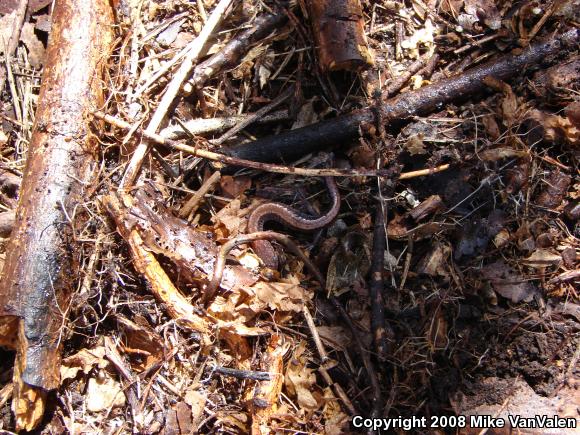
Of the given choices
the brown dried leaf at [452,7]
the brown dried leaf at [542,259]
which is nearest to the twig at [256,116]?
the brown dried leaf at [452,7]

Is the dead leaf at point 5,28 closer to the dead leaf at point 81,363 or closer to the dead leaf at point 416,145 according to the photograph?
the dead leaf at point 81,363

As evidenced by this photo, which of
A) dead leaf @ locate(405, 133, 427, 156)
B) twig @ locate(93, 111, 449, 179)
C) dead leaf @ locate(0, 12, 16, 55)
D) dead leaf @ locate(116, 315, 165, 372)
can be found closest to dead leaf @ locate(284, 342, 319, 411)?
dead leaf @ locate(116, 315, 165, 372)

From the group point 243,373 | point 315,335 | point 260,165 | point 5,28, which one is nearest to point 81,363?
point 243,373

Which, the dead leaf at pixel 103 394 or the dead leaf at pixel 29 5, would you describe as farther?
the dead leaf at pixel 29 5

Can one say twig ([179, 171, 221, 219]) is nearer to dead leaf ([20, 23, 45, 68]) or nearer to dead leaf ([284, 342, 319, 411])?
dead leaf ([284, 342, 319, 411])

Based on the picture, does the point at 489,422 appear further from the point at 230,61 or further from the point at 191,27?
the point at 191,27

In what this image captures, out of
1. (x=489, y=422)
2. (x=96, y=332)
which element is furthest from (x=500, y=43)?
(x=96, y=332)
